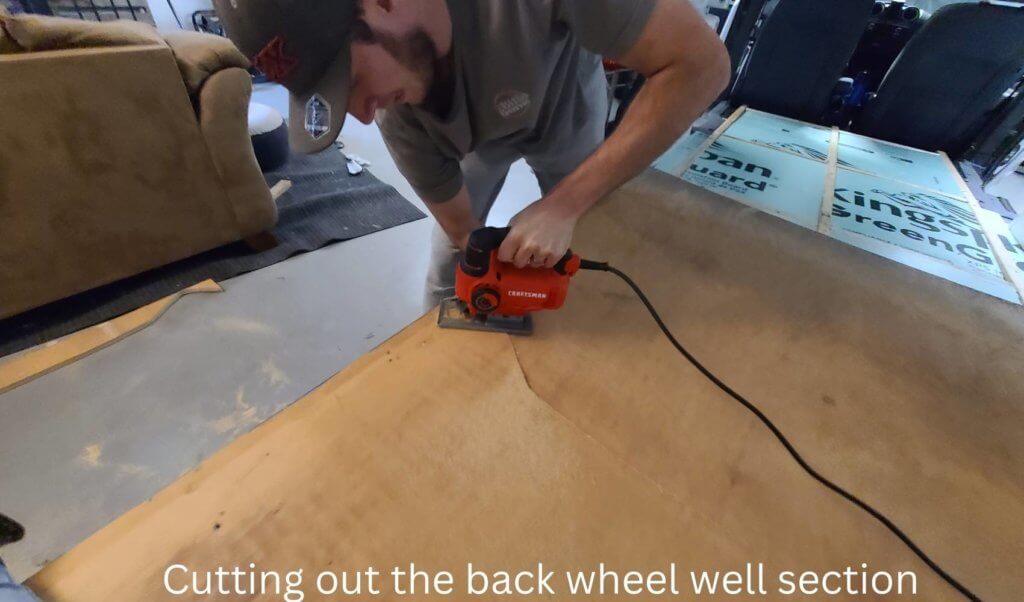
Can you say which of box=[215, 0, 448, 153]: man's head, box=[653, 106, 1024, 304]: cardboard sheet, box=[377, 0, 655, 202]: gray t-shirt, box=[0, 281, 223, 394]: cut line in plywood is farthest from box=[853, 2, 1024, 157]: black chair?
box=[0, 281, 223, 394]: cut line in plywood

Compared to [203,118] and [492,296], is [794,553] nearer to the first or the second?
[492,296]

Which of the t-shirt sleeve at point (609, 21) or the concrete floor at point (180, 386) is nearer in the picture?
the t-shirt sleeve at point (609, 21)

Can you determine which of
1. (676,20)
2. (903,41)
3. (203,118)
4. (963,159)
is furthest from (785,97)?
(203,118)

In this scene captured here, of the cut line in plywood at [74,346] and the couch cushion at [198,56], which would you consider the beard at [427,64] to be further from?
the cut line in plywood at [74,346]

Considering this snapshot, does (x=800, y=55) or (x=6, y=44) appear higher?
(x=6, y=44)

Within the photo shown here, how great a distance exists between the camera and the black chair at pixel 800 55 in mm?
1991

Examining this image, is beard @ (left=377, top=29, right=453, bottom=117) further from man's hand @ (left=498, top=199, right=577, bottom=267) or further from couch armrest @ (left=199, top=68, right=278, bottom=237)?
couch armrest @ (left=199, top=68, right=278, bottom=237)

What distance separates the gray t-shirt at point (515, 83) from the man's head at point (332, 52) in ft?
0.26

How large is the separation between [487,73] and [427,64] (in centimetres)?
10

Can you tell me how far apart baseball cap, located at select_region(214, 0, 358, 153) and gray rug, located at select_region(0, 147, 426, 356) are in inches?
49.5

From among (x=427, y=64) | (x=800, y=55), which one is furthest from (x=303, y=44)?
(x=800, y=55)

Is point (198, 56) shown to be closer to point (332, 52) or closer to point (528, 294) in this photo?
point (332, 52)

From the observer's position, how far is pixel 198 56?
1.28 metres

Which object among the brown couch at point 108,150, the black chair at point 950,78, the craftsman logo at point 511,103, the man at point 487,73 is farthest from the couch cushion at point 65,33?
the black chair at point 950,78
